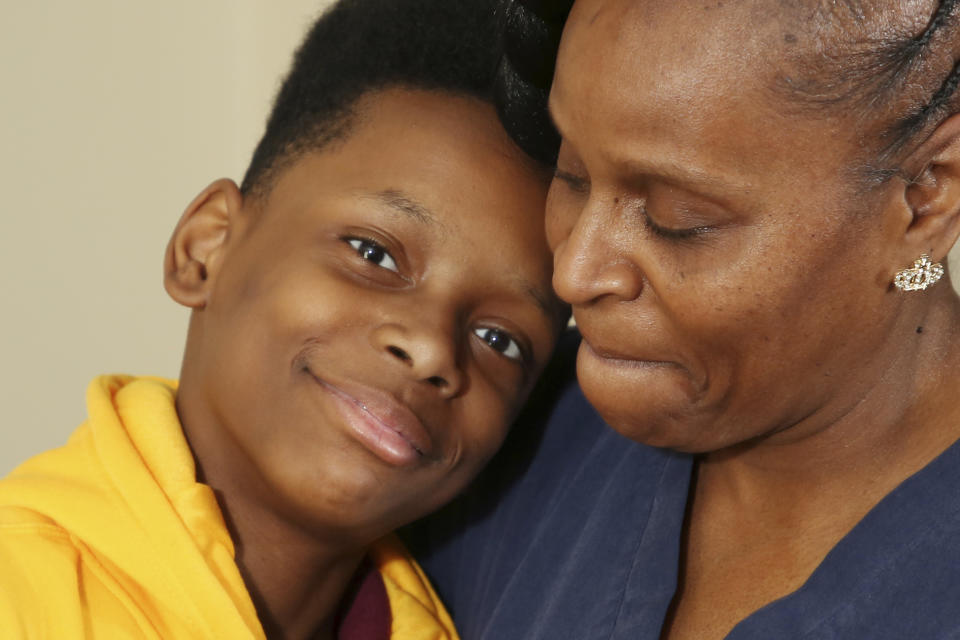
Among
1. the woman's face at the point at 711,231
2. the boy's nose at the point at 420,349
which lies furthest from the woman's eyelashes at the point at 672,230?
the boy's nose at the point at 420,349

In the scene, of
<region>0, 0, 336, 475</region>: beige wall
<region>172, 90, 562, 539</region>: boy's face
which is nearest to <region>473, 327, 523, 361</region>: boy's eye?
<region>172, 90, 562, 539</region>: boy's face

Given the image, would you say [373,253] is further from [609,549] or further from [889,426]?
[889,426]

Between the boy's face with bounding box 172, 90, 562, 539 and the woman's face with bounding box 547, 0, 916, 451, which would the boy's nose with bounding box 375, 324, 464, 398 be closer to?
the boy's face with bounding box 172, 90, 562, 539

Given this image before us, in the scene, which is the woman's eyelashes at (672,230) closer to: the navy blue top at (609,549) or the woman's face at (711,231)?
the woman's face at (711,231)

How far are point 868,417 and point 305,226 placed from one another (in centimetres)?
62

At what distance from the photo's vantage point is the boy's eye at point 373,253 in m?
1.22

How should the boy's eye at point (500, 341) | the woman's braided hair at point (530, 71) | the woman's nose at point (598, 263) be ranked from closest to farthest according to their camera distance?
1. the woman's nose at point (598, 263)
2. the woman's braided hair at point (530, 71)
3. the boy's eye at point (500, 341)

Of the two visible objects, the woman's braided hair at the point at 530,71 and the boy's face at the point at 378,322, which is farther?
the boy's face at the point at 378,322

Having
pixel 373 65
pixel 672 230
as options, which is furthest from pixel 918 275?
pixel 373 65

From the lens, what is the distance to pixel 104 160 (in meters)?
2.11

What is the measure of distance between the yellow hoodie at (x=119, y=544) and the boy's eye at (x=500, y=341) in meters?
0.34

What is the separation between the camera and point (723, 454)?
1.11 m

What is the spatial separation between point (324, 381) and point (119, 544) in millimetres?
254

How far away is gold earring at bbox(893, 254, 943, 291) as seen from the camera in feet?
2.81
